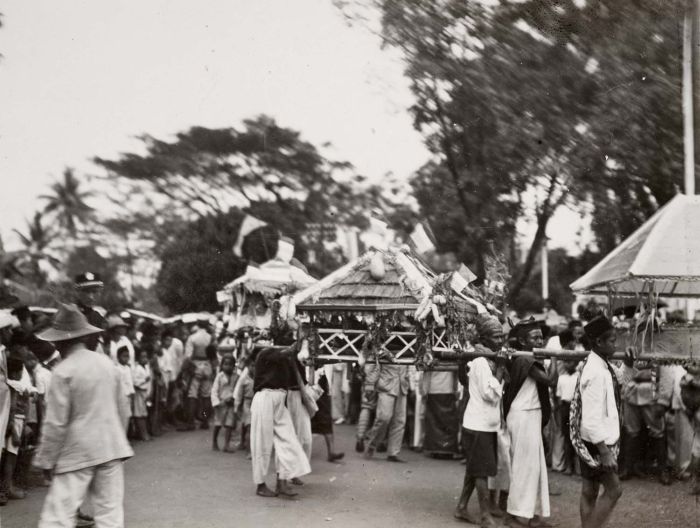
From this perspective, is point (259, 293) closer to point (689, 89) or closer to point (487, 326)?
Answer: point (487, 326)

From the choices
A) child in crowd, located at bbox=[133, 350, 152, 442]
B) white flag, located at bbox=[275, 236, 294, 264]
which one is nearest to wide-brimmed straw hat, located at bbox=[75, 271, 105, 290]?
white flag, located at bbox=[275, 236, 294, 264]

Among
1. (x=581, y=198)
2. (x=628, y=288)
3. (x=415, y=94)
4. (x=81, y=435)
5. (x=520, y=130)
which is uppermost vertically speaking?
(x=415, y=94)

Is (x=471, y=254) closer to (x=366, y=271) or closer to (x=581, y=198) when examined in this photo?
(x=581, y=198)

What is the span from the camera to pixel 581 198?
1367 centimetres

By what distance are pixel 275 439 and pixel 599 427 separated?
13.0 feet

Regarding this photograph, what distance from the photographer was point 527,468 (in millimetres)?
7730

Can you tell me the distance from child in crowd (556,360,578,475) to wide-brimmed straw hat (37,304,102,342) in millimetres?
7286

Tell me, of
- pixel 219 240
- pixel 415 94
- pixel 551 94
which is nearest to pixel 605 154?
pixel 551 94

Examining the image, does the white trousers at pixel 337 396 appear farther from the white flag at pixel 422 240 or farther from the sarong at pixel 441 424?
the white flag at pixel 422 240

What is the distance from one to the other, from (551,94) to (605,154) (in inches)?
51.0

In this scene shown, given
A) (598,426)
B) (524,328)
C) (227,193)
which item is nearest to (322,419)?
Answer: (524,328)

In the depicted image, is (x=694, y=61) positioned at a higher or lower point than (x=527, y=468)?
higher

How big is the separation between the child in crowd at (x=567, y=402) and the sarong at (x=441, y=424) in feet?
5.35

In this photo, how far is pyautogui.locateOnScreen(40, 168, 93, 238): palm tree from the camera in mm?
40156
